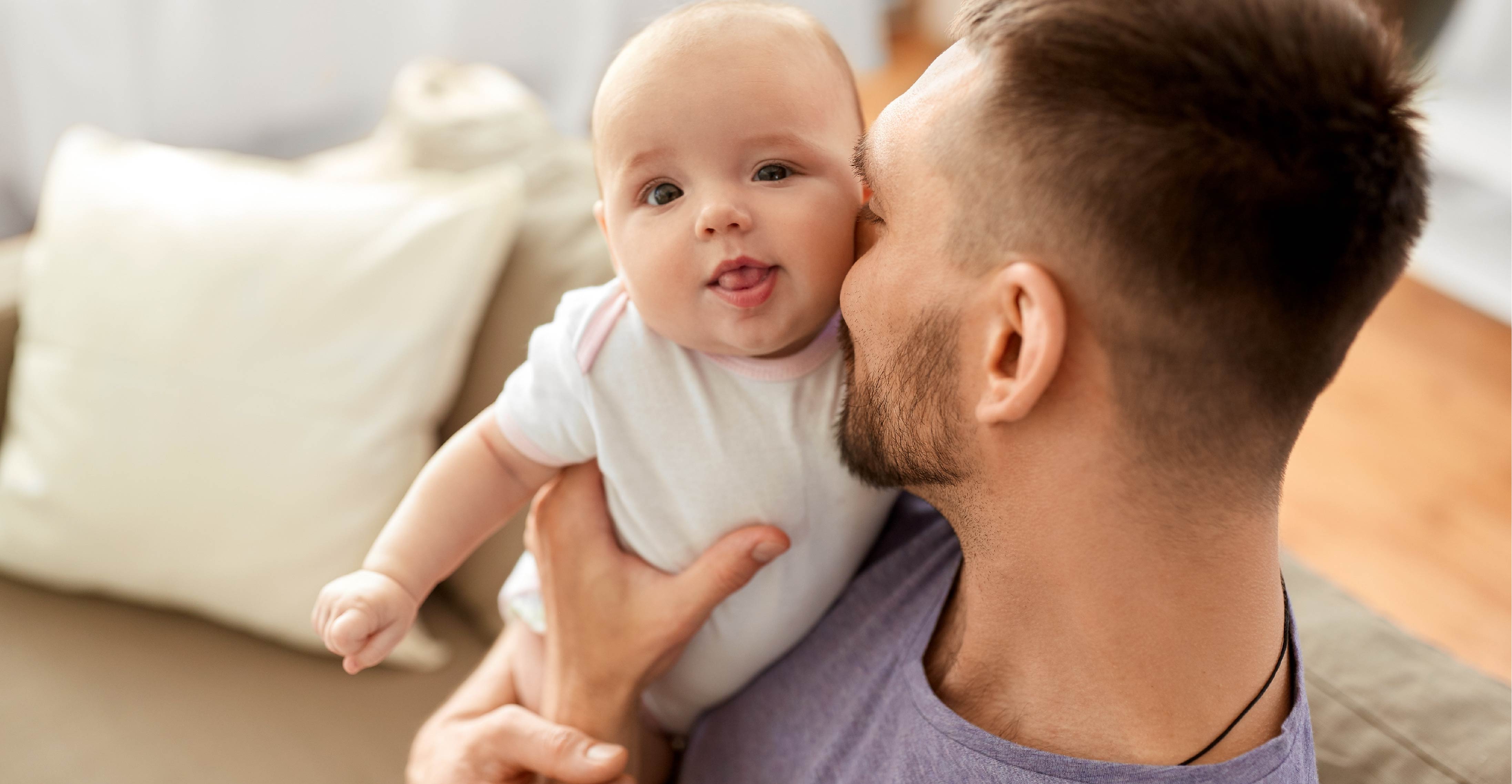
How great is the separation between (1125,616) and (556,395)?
0.56 m

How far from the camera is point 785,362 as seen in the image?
40.5 inches

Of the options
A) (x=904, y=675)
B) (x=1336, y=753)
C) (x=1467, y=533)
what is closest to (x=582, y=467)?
(x=904, y=675)

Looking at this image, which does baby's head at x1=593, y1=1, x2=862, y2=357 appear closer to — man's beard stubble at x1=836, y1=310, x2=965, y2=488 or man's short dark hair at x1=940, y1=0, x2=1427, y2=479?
man's beard stubble at x1=836, y1=310, x2=965, y2=488

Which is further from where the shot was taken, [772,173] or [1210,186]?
[772,173]

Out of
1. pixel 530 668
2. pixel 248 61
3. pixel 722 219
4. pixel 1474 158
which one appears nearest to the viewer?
pixel 722 219

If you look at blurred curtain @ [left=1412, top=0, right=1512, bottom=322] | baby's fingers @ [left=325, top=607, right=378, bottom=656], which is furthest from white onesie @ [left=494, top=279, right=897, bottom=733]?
blurred curtain @ [left=1412, top=0, right=1512, bottom=322]

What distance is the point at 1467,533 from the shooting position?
249 cm

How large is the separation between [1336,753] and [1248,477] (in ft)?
1.33

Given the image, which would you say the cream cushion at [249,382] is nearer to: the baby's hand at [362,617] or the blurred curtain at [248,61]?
the baby's hand at [362,617]

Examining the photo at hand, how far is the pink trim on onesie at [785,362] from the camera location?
1027 mm

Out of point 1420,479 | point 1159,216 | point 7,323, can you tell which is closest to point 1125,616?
point 1159,216

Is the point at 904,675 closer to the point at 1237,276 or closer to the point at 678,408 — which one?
the point at 678,408

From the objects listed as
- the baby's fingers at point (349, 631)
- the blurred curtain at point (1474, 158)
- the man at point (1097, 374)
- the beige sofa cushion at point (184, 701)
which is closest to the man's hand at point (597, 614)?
the man at point (1097, 374)

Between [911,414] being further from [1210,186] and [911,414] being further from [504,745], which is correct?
[504,745]
